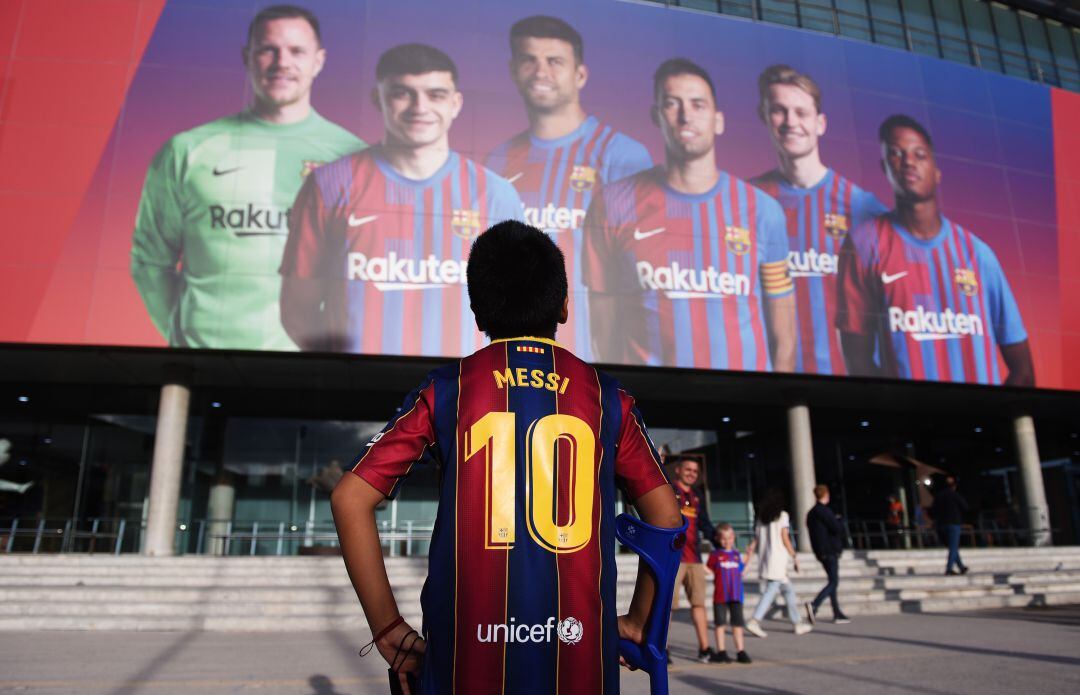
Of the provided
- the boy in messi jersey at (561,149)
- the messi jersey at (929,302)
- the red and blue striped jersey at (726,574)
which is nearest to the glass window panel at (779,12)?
the boy in messi jersey at (561,149)

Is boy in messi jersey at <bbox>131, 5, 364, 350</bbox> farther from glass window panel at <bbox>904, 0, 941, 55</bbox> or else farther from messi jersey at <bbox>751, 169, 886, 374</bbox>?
glass window panel at <bbox>904, 0, 941, 55</bbox>

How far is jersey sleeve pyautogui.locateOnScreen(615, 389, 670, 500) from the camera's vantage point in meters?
1.95

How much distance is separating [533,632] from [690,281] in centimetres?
1885

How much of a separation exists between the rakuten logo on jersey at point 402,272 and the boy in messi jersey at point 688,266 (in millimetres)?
3648

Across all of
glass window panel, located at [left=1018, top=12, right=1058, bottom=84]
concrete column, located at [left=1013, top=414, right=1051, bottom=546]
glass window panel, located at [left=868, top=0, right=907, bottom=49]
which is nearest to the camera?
concrete column, located at [left=1013, top=414, right=1051, bottom=546]

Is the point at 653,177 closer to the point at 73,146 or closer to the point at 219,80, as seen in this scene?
the point at 219,80

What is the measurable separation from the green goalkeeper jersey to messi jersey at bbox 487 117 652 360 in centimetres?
453

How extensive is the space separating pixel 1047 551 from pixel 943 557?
368 cm

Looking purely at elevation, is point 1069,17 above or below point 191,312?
above

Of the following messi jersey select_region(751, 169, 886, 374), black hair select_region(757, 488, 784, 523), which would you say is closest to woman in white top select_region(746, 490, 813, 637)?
black hair select_region(757, 488, 784, 523)

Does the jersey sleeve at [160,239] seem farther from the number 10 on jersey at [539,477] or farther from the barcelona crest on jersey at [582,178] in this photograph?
the number 10 on jersey at [539,477]

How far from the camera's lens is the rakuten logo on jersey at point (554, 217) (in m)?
19.6

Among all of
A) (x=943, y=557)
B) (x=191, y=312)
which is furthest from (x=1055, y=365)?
(x=191, y=312)

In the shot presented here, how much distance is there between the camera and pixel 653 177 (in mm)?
20656
